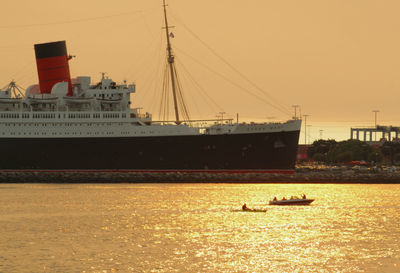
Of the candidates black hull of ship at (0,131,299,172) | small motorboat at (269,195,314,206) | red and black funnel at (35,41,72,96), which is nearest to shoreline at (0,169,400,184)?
black hull of ship at (0,131,299,172)

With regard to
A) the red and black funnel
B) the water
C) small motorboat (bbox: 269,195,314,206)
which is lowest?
the water

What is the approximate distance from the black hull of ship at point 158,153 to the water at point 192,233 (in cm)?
2003

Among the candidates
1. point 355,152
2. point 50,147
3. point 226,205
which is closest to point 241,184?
point 50,147

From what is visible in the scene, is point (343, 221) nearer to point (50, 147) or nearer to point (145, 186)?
point (145, 186)

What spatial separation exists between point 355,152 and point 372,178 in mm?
79372

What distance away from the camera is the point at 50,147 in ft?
326

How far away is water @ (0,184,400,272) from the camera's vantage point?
38.6 metres

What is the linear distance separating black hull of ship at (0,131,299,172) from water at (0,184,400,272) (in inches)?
789

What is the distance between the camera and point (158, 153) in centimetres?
9881

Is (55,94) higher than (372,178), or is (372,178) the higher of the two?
(55,94)

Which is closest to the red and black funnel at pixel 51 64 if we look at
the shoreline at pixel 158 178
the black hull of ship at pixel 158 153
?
the black hull of ship at pixel 158 153

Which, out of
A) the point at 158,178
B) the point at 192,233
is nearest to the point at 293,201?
the point at 192,233

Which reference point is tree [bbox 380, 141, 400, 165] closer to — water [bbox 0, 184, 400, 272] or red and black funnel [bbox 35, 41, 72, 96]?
red and black funnel [bbox 35, 41, 72, 96]

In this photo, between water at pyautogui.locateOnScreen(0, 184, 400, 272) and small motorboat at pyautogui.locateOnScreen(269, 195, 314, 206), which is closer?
water at pyautogui.locateOnScreen(0, 184, 400, 272)
